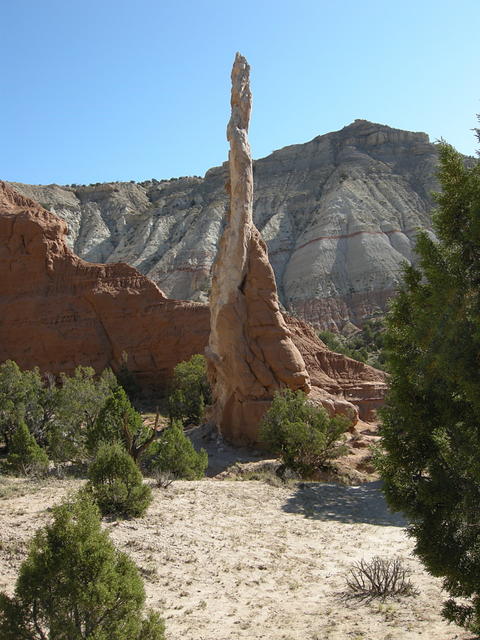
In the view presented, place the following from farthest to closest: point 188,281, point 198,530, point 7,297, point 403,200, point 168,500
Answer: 1. point 403,200
2. point 188,281
3. point 7,297
4. point 168,500
5. point 198,530

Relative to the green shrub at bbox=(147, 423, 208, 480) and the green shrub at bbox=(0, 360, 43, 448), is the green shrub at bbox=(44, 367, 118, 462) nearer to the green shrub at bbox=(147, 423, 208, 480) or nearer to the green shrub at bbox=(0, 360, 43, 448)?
the green shrub at bbox=(0, 360, 43, 448)

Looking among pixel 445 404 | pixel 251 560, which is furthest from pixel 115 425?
pixel 445 404

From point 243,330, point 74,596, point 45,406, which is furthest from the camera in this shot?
point 243,330

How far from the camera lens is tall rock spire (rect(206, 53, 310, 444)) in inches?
1037

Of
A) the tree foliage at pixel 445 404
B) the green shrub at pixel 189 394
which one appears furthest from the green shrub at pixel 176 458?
the green shrub at pixel 189 394

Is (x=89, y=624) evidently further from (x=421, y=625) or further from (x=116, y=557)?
(x=421, y=625)

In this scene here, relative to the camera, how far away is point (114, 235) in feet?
325

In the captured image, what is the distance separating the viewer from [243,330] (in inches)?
1073

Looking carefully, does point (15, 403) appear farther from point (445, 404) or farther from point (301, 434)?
point (445, 404)

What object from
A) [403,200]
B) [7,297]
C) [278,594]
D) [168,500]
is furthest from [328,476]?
[403,200]

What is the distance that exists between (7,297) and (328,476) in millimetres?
28329

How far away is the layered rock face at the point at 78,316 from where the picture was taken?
39.6 m

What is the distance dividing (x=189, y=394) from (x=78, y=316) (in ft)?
39.9

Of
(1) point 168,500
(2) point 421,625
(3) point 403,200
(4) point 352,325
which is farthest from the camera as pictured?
(3) point 403,200
